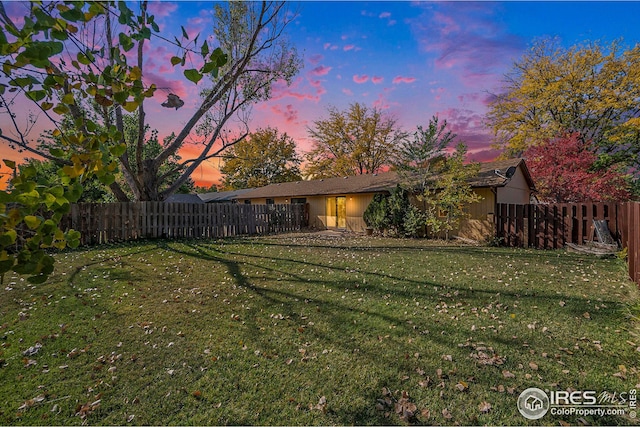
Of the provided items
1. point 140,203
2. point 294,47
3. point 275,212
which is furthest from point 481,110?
point 140,203

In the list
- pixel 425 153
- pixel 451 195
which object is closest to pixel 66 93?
pixel 451 195

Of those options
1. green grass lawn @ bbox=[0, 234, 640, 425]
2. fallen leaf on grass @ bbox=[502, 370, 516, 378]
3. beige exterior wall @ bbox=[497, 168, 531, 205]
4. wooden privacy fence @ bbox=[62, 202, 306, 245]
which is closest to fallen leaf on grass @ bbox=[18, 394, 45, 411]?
green grass lawn @ bbox=[0, 234, 640, 425]

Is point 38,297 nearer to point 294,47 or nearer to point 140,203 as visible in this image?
point 140,203

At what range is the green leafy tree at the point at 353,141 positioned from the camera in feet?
106

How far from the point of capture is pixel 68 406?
270 cm

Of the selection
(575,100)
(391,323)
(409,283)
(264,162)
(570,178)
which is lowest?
(391,323)

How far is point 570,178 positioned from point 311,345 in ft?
53.1

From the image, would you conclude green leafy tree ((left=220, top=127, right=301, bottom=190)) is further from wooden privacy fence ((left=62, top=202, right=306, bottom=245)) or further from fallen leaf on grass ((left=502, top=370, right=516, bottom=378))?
fallen leaf on grass ((left=502, top=370, right=516, bottom=378))

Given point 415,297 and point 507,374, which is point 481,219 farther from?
point 507,374

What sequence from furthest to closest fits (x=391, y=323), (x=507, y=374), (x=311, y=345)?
1. (x=391, y=323)
2. (x=311, y=345)
3. (x=507, y=374)

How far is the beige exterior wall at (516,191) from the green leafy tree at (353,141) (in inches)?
660

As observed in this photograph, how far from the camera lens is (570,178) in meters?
13.6

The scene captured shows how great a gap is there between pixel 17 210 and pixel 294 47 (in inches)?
608

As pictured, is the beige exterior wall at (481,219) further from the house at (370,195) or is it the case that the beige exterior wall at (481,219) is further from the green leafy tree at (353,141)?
the green leafy tree at (353,141)
